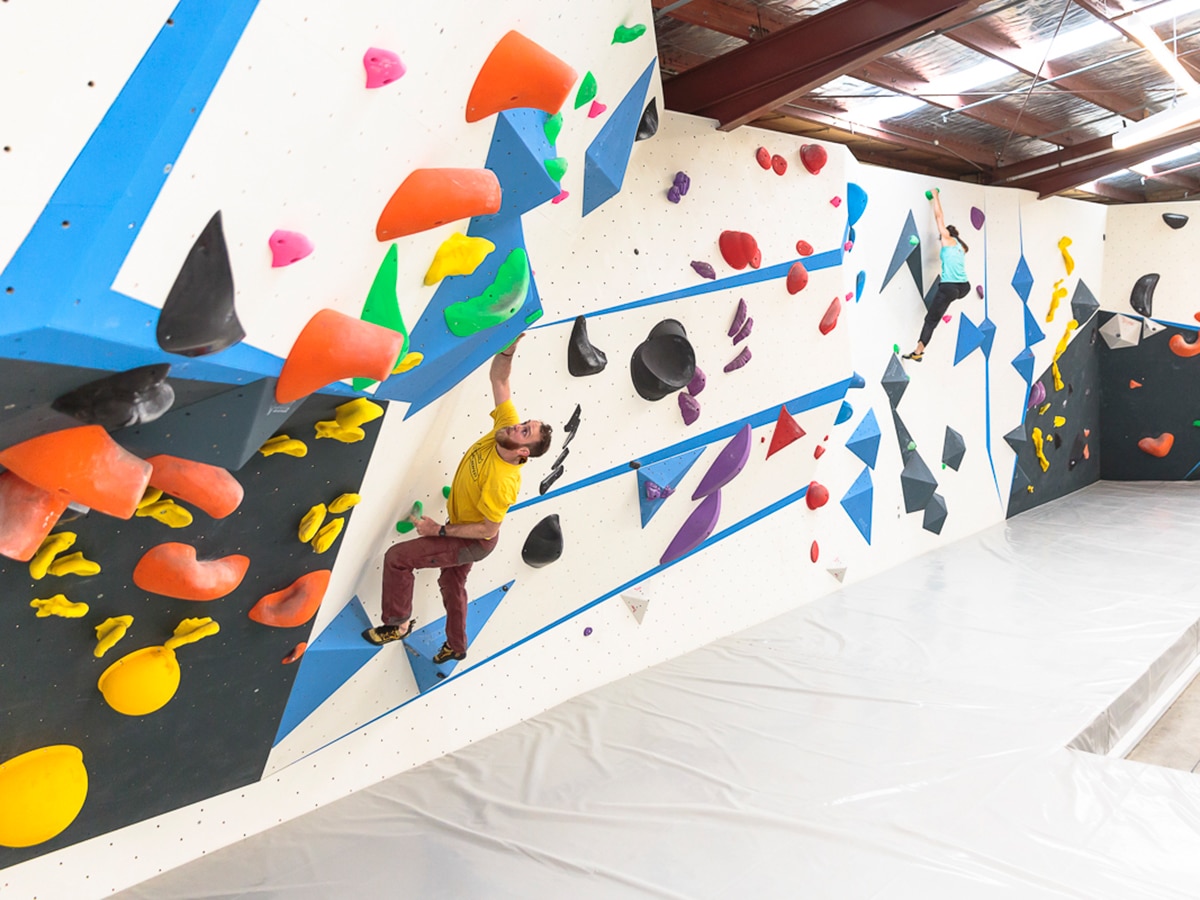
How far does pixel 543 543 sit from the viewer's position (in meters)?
3.24

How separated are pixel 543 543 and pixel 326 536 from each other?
1.04 meters

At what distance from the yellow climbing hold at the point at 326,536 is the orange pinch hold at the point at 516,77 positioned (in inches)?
45.3

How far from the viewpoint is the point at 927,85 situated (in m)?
4.41

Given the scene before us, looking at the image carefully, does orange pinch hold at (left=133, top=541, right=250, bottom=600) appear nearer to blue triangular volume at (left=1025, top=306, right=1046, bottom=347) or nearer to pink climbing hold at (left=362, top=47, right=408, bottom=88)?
pink climbing hold at (left=362, top=47, right=408, bottom=88)

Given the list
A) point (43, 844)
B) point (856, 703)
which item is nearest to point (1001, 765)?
point (856, 703)

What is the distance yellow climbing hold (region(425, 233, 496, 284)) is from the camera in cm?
194

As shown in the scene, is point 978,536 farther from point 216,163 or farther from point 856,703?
point 216,163

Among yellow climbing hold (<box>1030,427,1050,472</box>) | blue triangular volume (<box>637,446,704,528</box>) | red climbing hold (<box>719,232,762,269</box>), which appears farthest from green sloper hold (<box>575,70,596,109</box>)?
yellow climbing hold (<box>1030,427,1050,472</box>)

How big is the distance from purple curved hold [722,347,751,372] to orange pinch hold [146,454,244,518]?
94.6 inches

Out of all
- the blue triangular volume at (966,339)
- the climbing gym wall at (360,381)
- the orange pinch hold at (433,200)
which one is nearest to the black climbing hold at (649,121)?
the climbing gym wall at (360,381)

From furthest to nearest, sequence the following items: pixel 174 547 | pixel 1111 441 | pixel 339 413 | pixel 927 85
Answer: pixel 1111 441
pixel 927 85
pixel 339 413
pixel 174 547

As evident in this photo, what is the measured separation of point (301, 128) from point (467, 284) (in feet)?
2.68

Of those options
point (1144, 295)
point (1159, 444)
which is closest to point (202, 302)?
point (1144, 295)

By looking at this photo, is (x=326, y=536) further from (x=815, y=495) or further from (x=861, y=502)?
(x=861, y=502)
